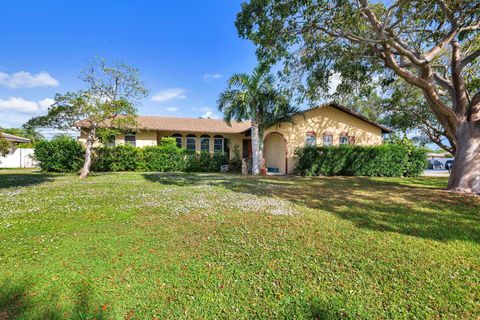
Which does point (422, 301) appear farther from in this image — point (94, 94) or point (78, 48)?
point (78, 48)

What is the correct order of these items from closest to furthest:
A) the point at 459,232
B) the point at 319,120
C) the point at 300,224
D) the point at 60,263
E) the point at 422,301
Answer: the point at 422,301 → the point at 60,263 → the point at 459,232 → the point at 300,224 → the point at 319,120

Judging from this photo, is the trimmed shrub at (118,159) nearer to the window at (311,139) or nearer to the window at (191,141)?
the window at (191,141)

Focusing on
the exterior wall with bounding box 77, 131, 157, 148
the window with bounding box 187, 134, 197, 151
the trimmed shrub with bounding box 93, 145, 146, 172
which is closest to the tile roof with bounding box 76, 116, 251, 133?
the exterior wall with bounding box 77, 131, 157, 148

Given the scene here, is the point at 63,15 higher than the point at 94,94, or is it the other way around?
the point at 63,15

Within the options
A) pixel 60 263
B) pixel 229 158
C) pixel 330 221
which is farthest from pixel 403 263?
pixel 229 158

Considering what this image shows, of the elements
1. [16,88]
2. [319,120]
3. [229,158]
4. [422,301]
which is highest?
[16,88]

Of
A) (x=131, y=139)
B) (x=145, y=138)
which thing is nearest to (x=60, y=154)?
(x=131, y=139)

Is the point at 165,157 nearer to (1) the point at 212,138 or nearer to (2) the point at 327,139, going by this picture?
(1) the point at 212,138

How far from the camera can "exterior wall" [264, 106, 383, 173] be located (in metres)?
18.5

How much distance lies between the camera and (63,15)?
11.3 m

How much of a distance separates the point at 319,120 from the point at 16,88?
84.3ft

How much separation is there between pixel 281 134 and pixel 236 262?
51.2 feet

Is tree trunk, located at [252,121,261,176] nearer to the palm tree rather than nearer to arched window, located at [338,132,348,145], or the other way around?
the palm tree

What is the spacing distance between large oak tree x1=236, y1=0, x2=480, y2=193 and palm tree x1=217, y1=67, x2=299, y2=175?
3930 mm
